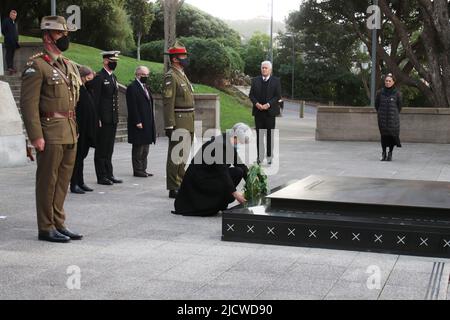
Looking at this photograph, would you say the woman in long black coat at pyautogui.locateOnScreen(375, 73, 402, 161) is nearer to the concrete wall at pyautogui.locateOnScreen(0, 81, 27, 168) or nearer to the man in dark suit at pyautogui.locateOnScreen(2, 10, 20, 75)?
the concrete wall at pyautogui.locateOnScreen(0, 81, 27, 168)

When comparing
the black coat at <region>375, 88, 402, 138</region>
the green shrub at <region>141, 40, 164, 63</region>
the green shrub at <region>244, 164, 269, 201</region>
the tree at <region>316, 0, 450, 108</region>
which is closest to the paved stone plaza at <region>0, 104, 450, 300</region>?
the green shrub at <region>244, 164, 269, 201</region>

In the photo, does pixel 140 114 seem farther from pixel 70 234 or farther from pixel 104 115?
pixel 70 234

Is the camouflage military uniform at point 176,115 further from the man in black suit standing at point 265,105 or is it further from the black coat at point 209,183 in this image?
the man in black suit standing at point 265,105

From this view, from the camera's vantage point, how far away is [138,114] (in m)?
12.3

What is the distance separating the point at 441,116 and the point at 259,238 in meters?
14.9

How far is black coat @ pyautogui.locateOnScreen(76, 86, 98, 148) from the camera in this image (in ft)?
34.7

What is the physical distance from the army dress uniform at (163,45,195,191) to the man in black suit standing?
4548 mm

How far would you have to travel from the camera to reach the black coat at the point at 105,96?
37.8 feet

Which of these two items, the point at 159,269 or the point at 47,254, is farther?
the point at 47,254

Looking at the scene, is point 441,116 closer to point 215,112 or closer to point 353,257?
point 215,112

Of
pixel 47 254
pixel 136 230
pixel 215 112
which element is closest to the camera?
pixel 47 254

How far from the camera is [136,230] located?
8.05m

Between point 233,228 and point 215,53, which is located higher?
point 215,53

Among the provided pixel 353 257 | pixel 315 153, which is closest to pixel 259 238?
pixel 353 257
